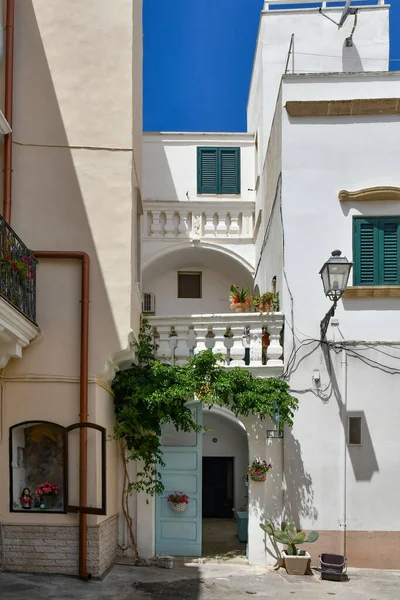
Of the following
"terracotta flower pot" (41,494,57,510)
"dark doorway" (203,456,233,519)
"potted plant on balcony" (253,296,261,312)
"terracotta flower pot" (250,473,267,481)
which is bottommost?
"dark doorway" (203,456,233,519)

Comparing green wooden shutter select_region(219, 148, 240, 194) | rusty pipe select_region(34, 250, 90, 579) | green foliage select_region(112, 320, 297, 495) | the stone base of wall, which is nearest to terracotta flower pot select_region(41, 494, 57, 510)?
the stone base of wall

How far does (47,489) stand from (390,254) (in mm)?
6642

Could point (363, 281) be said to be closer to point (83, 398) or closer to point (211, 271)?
point (83, 398)

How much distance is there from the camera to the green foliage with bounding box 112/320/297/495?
11.2 m

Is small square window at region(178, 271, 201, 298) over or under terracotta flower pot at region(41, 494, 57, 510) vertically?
over

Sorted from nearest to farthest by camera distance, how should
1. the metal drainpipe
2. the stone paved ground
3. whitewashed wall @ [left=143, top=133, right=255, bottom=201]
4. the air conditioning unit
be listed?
the stone paved ground < the metal drainpipe < whitewashed wall @ [left=143, top=133, right=255, bottom=201] < the air conditioning unit

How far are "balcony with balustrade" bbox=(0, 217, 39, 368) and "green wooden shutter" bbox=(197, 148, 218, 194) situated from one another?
27.9 ft

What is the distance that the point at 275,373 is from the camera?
38.3 feet

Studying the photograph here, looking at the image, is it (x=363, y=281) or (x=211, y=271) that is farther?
(x=211, y=271)

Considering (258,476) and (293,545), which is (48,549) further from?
(293,545)

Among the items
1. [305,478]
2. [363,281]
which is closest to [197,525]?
[305,478]

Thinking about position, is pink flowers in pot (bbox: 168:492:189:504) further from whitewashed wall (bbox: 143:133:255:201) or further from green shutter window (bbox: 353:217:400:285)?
whitewashed wall (bbox: 143:133:255:201)

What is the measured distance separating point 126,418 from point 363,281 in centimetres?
455

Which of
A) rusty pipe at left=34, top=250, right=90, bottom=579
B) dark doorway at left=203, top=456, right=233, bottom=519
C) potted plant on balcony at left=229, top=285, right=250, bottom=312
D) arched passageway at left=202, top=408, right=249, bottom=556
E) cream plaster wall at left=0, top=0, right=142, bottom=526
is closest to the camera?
rusty pipe at left=34, top=250, right=90, bottom=579
